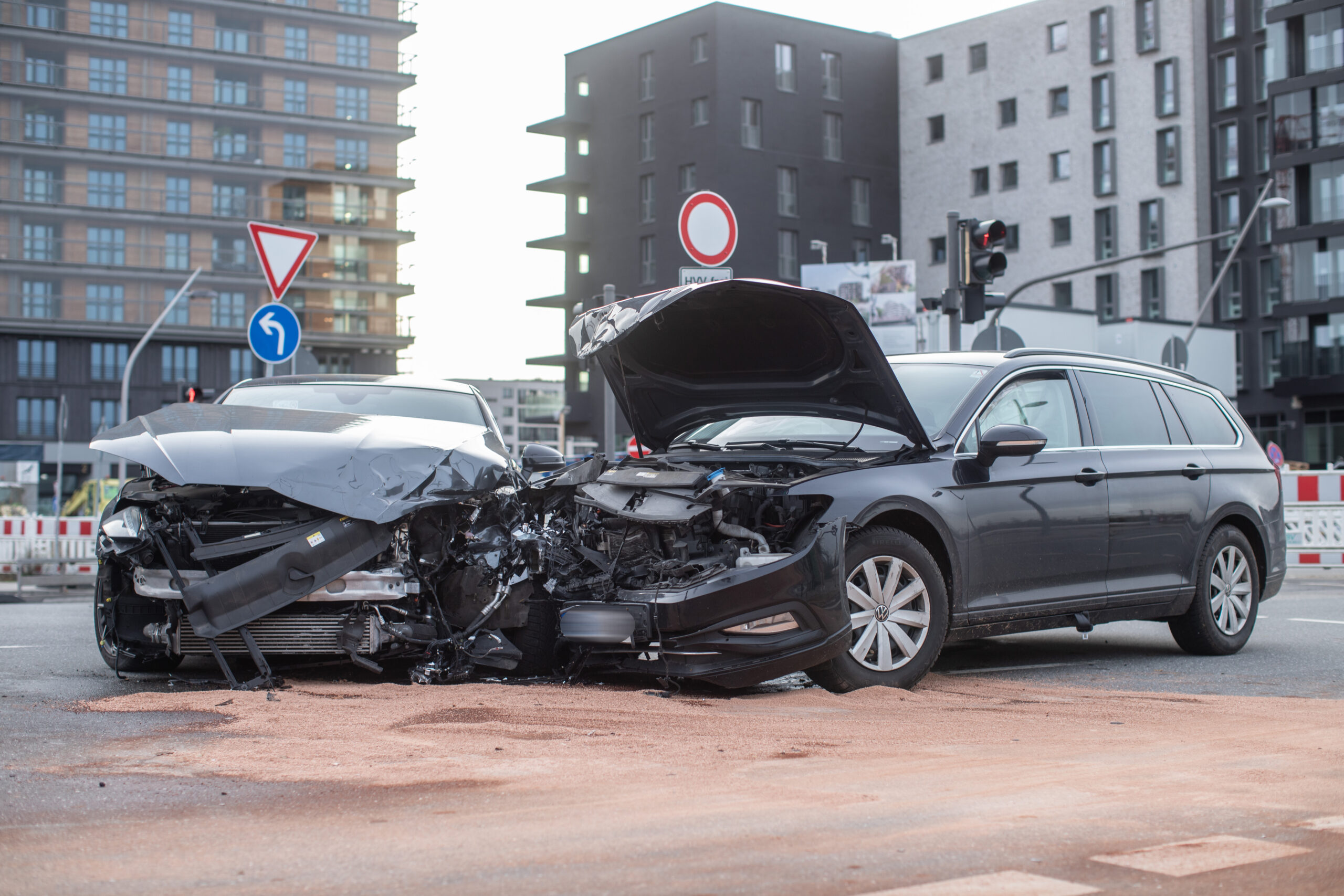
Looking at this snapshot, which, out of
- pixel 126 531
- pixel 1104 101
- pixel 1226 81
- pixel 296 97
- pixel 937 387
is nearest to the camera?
pixel 126 531

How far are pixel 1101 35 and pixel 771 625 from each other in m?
56.7

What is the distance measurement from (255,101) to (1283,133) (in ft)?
147

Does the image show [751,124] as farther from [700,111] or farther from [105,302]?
[105,302]

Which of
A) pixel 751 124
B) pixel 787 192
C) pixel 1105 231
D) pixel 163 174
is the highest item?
pixel 751 124

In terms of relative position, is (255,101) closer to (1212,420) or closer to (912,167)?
(912,167)

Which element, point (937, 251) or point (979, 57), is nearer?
point (979, 57)

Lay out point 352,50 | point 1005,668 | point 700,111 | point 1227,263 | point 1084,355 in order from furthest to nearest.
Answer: point 352,50, point 700,111, point 1227,263, point 1084,355, point 1005,668

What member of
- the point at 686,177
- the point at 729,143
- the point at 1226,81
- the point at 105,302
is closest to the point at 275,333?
the point at 729,143

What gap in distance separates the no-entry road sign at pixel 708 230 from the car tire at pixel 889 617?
199 inches

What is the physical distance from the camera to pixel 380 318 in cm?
6994

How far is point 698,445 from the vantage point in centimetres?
750

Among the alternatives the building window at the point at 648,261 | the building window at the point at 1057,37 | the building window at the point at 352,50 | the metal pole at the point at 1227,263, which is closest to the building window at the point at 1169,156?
the metal pole at the point at 1227,263

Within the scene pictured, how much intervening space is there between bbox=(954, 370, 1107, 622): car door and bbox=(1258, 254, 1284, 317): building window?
51937mm

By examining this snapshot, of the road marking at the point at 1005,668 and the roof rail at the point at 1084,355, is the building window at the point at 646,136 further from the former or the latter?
the road marking at the point at 1005,668
